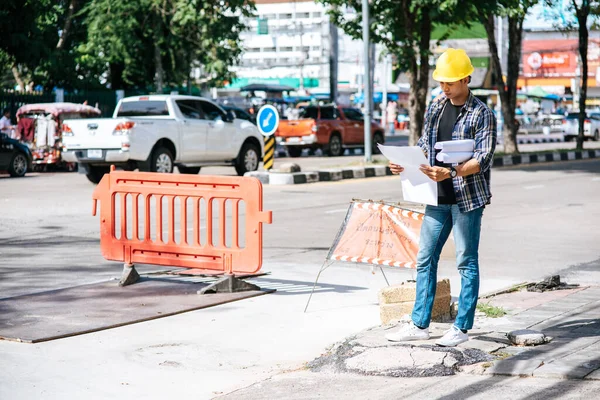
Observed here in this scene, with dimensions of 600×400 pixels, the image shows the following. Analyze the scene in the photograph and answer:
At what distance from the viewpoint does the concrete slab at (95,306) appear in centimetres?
741

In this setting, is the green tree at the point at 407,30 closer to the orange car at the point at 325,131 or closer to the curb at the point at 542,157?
the curb at the point at 542,157

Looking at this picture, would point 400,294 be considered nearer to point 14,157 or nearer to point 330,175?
point 330,175

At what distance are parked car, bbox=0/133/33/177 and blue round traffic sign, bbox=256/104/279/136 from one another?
6.07 meters

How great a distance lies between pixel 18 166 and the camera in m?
24.9

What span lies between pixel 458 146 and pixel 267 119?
16647 millimetres

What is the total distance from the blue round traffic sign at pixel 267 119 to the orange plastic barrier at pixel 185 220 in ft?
42.9

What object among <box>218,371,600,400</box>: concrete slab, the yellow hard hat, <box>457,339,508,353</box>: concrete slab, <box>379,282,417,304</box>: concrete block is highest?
the yellow hard hat

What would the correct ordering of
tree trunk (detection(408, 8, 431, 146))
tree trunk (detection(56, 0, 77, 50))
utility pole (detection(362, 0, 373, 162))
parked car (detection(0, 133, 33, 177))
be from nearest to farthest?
parked car (detection(0, 133, 33, 177)) → utility pole (detection(362, 0, 373, 162)) → tree trunk (detection(408, 8, 431, 146)) → tree trunk (detection(56, 0, 77, 50))

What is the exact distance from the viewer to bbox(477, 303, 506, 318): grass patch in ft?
24.9

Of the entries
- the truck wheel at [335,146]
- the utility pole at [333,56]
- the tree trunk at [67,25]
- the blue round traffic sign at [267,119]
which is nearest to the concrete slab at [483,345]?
the blue round traffic sign at [267,119]

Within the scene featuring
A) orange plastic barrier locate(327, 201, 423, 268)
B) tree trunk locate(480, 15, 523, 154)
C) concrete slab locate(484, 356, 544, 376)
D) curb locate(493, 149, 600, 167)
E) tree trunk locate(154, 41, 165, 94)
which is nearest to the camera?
concrete slab locate(484, 356, 544, 376)

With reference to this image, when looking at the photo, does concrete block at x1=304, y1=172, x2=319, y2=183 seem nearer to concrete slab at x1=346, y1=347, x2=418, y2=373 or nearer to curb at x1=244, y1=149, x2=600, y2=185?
curb at x1=244, y1=149, x2=600, y2=185

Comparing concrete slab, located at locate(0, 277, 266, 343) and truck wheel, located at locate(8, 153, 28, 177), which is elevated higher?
truck wheel, located at locate(8, 153, 28, 177)

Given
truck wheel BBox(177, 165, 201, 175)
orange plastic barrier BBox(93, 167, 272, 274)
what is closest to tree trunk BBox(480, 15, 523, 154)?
truck wheel BBox(177, 165, 201, 175)
